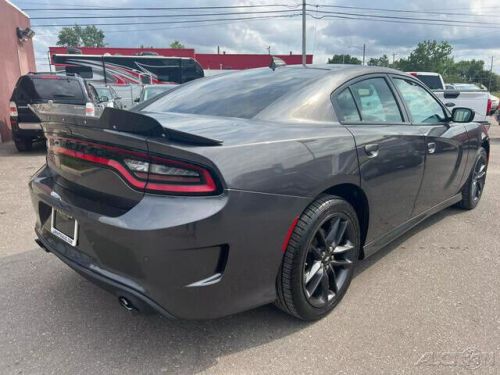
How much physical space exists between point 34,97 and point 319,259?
328 inches

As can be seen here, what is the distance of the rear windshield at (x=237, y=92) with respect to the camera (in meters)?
2.53

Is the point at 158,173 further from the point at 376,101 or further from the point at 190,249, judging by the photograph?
the point at 376,101

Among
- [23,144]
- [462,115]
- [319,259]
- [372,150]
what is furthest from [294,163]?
[23,144]

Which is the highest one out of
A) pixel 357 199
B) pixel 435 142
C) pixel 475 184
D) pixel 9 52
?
pixel 9 52

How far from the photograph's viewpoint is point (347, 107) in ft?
8.90

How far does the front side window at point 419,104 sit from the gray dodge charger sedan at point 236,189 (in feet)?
0.76

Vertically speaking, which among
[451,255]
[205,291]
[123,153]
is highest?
[123,153]

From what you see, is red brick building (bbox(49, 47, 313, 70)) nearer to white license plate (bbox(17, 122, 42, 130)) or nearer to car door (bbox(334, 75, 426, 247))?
white license plate (bbox(17, 122, 42, 130))

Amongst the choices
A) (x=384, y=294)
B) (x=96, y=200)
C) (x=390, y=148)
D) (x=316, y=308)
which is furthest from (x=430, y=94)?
(x=96, y=200)

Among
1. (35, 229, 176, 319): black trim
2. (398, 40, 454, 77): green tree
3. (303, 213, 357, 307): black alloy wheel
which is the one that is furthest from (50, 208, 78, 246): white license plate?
(398, 40, 454, 77): green tree

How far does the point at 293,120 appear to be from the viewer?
2.36m

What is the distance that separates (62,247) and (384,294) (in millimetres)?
2108

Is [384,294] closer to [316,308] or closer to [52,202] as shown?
[316,308]

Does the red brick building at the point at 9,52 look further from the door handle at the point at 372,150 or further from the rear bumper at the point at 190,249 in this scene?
the door handle at the point at 372,150
